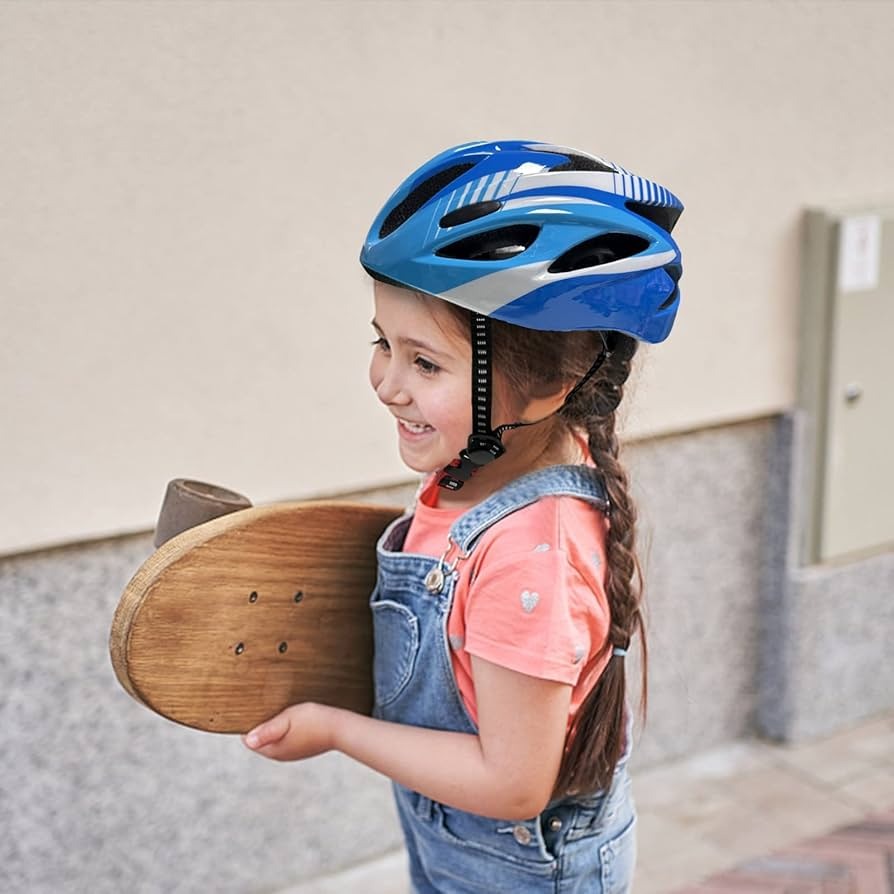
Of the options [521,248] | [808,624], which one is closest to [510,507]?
[521,248]

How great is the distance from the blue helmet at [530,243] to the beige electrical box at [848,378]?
2200 millimetres

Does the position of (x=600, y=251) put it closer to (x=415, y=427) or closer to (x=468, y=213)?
(x=468, y=213)

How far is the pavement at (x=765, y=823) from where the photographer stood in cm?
354

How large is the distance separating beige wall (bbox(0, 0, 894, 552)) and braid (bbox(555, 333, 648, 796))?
1.32 meters

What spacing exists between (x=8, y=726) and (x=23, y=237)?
112cm

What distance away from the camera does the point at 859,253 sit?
390 centimetres

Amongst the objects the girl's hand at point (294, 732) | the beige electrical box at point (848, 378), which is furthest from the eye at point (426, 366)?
the beige electrical box at point (848, 378)

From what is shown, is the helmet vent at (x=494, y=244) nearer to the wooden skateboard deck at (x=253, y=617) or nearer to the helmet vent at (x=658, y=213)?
the helmet vent at (x=658, y=213)

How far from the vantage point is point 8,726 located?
2.96 metres

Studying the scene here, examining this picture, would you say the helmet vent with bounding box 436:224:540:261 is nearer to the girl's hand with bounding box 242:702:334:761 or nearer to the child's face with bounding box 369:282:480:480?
the child's face with bounding box 369:282:480:480

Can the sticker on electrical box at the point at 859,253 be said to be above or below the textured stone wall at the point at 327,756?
above

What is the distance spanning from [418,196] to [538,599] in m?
0.60

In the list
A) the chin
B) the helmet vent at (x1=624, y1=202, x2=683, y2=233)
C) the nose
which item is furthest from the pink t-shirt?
the helmet vent at (x1=624, y1=202, x2=683, y2=233)

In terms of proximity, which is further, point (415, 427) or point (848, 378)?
point (848, 378)
